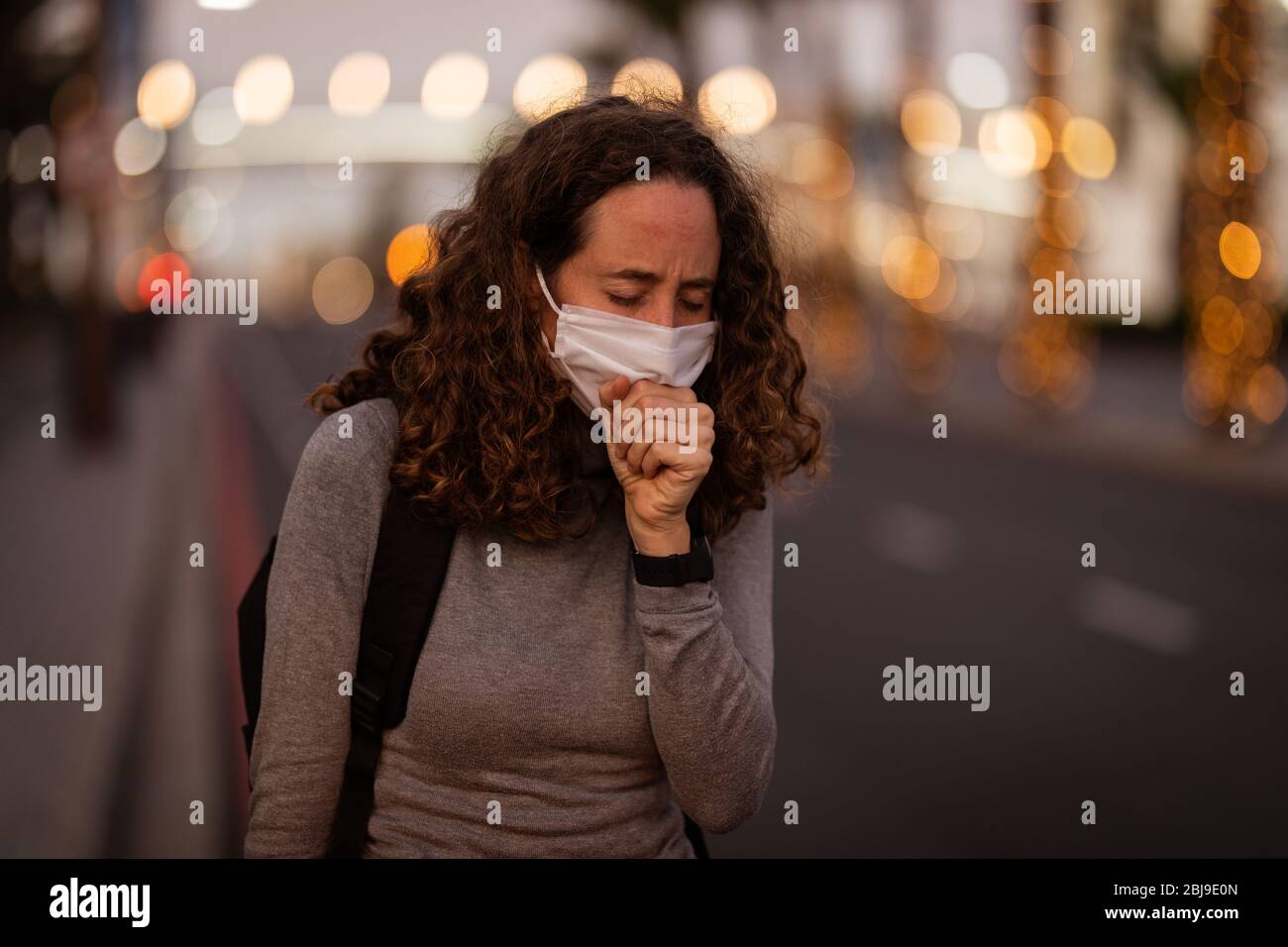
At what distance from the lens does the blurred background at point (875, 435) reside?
18.0 ft

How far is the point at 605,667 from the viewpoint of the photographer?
2.26m

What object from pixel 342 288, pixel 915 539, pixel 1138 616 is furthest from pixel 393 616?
pixel 342 288

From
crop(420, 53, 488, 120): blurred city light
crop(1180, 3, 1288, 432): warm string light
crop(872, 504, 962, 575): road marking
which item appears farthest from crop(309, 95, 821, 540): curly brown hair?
crop(1180, 3, 1288, 432): warm string light

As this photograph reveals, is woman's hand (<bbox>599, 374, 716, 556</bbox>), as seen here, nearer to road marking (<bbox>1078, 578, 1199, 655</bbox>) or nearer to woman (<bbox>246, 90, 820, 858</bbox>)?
woman (<bbox>246, 90, 820, 858</bbox>)

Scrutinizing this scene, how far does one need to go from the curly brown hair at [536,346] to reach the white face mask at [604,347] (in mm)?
35

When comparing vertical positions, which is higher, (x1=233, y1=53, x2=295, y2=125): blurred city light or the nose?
(x1=233, y1=53, x2=295, y2=125): blurred city light

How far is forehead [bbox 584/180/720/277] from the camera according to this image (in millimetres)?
2307

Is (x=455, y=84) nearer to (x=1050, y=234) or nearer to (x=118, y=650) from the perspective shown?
(x=1050, y=234)

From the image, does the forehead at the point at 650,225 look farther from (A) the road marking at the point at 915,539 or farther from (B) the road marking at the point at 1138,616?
(A) the road marking at the point at 915,539

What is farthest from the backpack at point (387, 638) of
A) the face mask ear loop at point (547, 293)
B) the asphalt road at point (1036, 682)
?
the asphalt road at point (1036, 682)

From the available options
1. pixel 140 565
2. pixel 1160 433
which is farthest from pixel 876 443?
pixel 140 565

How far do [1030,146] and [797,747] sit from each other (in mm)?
18185

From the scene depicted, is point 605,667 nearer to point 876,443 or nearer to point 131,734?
point 131,734

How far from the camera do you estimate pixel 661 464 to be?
7.28ft
